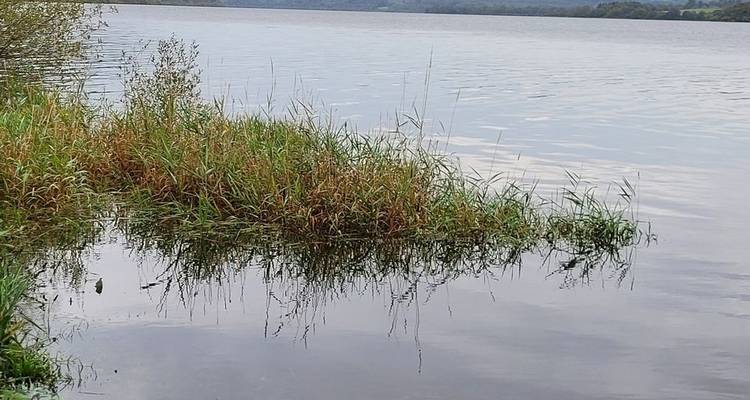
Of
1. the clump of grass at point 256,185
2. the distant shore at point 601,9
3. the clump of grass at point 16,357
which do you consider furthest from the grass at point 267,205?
the distant shore at point 601,9

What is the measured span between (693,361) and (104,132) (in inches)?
329

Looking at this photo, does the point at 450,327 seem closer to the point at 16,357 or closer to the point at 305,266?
Result: the point at 305,266

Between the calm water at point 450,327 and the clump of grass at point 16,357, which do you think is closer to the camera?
the clump of grass at point 16,357

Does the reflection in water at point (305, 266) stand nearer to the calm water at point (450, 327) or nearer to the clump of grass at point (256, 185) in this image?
the calm water at point (450, 327)

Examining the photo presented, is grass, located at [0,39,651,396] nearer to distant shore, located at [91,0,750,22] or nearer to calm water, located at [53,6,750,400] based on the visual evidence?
calm water, located at [53,6,750,400]

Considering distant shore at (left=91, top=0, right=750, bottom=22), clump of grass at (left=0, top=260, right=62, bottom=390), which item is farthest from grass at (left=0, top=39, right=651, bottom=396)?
distant shore at (left=91, top=0, right=750, bottom=22)

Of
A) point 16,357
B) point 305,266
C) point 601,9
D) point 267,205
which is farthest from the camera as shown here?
point 601,9

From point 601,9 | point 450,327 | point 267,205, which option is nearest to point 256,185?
point 267,205

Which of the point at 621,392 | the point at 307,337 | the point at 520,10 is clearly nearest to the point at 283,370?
the point at 307,337

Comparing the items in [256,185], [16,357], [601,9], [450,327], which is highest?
[601,9]

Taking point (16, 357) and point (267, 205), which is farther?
point (267, 205)

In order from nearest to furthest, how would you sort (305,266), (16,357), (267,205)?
(16,357)
(305,266)
(267,205)

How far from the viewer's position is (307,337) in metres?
8.38

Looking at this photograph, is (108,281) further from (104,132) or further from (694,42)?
→ (694,42)
